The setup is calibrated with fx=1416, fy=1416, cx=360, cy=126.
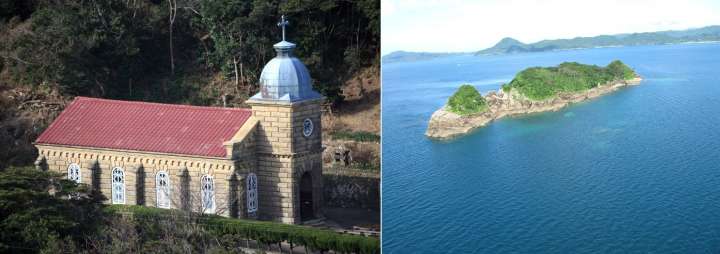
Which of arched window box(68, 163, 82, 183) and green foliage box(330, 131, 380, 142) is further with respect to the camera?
green foliage box(330, 131, 380, 142)

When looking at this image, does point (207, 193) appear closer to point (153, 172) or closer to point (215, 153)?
point (215, 153)

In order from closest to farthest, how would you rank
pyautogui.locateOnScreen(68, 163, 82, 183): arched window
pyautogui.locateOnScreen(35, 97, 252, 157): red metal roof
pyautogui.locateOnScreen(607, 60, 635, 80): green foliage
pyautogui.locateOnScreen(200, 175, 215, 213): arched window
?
pyautogui.locateOnScreen(607, 60, 635, 80): green foliage → pyautogui.locateOnScreen(200, 175, 215, 213): arched window → pyautogui.locateOnScreen(35, 97, 252, 157): red metal roof → pyautogui.locateOnScreen(68, 163, 82, 183): arched window

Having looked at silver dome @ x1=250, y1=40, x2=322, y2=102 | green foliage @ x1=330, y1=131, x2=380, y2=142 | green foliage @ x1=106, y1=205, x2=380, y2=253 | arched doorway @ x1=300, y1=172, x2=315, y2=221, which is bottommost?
green foliage @ x1=106, y1=205, x2=380, y2=253

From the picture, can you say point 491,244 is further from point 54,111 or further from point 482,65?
point 54,111

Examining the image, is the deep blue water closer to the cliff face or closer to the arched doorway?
the cliff face

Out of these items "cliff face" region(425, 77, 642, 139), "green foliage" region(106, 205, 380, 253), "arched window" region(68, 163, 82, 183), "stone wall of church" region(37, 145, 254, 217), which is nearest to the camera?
"cliff face" region(425, 77, 642, 139)

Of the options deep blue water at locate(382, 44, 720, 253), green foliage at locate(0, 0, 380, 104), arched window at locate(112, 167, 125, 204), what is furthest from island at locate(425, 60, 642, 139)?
arched window at locate(112, 167, 125, 204)

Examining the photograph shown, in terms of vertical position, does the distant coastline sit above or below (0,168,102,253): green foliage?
above
